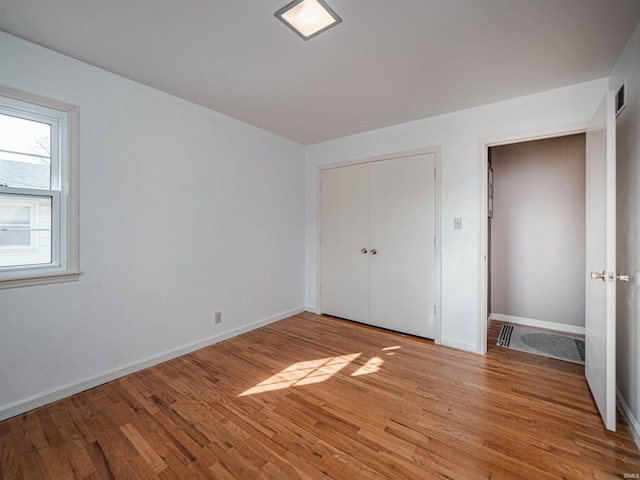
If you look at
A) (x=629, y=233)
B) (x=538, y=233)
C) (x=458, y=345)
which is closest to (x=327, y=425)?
(x=458, y=345)

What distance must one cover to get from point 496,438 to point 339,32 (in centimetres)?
266

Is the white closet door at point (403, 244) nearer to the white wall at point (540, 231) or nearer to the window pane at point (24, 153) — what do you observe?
the white wall at point (540, 231)

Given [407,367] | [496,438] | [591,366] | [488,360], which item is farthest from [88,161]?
[591,366]

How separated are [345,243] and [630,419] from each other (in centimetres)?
287

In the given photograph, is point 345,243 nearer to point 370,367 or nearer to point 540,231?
point 370,367

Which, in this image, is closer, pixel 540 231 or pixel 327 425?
pixel 327 425

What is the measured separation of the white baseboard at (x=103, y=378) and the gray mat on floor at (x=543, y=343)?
119 inches

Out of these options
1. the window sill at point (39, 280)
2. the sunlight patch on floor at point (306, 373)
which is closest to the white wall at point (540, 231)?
the sunlight patch on floor at point (306, 373)

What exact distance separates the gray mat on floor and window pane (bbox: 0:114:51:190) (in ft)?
14.4

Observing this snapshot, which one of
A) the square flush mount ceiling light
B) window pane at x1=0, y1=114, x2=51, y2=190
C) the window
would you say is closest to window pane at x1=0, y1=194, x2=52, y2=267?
the window

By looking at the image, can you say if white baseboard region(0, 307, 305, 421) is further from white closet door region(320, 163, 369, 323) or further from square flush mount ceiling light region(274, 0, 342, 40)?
square flush mount ceiling light region(274, 0, 342, 40)

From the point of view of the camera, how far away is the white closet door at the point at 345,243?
3.76m

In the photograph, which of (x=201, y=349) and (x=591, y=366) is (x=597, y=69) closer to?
(x=591, y=366)

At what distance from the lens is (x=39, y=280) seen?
78.8 inches
